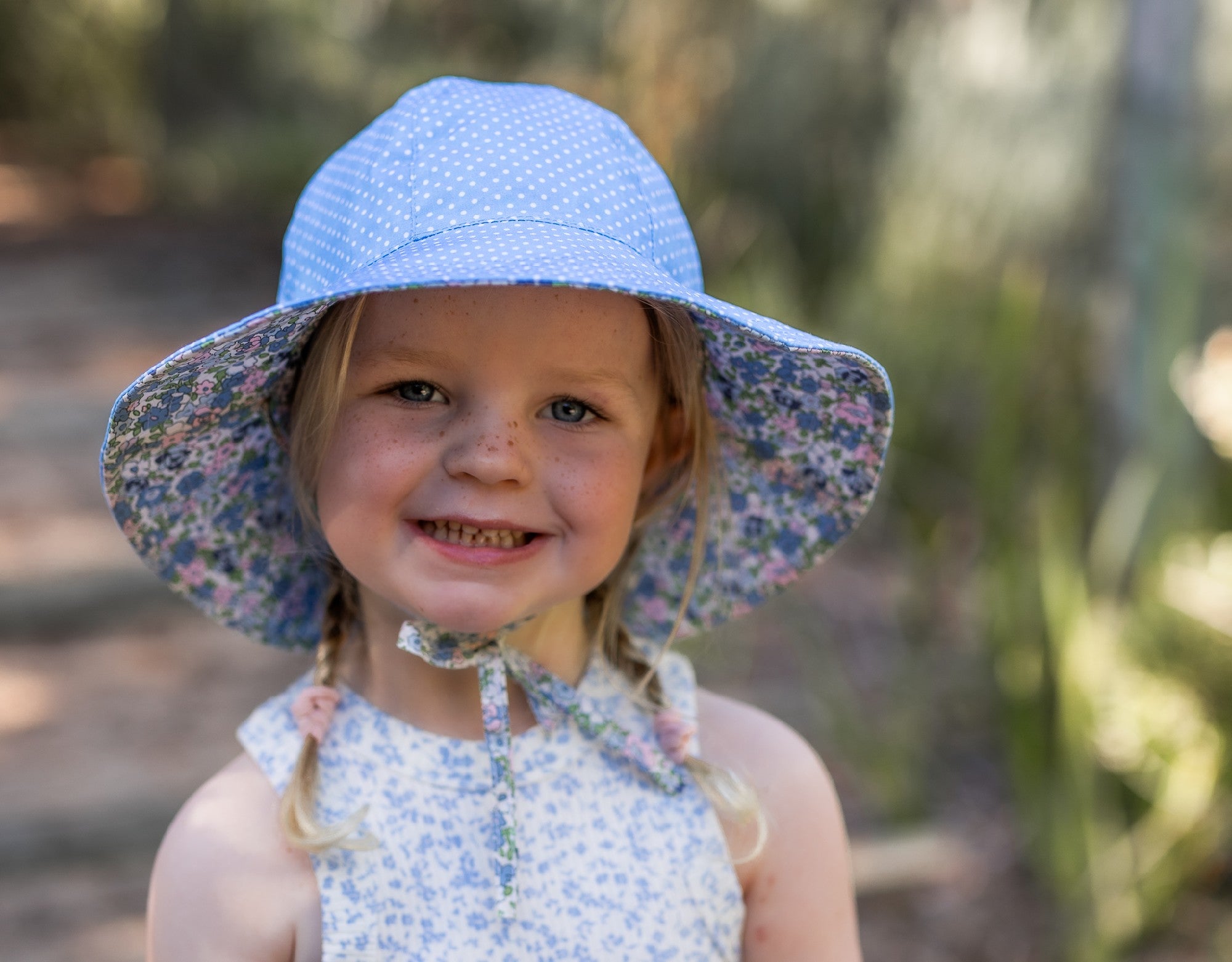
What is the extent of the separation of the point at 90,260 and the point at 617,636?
771cm

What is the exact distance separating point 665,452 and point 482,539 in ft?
0.96

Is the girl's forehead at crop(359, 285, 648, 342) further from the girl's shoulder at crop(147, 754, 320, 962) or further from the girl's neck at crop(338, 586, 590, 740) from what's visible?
the girl's shoulder at crop(147, 754, 320, 962)

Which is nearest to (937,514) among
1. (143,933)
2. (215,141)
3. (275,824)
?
(143,933)

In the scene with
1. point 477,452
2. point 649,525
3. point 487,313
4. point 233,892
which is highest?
point 487,313

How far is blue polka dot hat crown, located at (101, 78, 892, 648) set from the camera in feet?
3.55

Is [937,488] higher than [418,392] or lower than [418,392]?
lower

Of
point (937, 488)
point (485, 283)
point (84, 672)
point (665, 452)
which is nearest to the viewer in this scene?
point (485, 283)

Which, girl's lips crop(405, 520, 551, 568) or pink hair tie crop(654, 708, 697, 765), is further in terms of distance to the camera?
pink hair tie crop(654, 708, 697, 765)

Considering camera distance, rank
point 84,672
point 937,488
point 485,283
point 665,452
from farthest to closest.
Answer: point 937,488 → point 84,672 → point 665,452 → point 485,283

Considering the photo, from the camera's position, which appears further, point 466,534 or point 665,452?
point 665,452

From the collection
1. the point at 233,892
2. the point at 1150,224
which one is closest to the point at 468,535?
the point at 233,892

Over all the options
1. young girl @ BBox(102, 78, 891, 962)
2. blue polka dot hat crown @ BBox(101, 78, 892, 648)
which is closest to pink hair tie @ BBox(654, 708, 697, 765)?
young girl @ BBox(102, 78, 891, 962)

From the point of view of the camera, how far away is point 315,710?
1229mm

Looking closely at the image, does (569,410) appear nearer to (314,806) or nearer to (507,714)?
(507,714)
